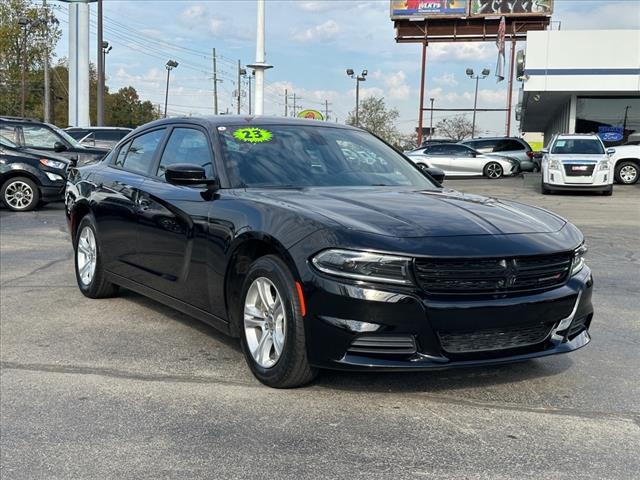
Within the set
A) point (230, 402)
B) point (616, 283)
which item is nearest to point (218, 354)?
point (230, 402)

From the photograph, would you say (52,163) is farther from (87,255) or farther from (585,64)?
(585,64)

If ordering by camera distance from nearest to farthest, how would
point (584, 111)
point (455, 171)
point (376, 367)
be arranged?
point (376, 367)
point (455, 171)
point (584, 111)

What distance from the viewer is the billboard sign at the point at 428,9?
42.7 m

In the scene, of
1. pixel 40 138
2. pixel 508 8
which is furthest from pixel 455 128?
pixel 40 138

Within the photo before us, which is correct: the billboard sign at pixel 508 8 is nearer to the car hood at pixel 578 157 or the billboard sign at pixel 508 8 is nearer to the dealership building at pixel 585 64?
the dealership building at pixel 585 64

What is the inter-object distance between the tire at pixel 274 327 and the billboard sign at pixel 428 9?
41429mm

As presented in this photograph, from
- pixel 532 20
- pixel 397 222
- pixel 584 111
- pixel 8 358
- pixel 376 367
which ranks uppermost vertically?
pixel 532 20

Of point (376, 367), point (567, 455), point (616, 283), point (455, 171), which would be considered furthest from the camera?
point (455, 171)

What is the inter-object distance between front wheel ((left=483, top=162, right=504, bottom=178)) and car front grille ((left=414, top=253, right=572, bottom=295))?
24.3 metres

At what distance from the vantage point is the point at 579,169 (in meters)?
18.8

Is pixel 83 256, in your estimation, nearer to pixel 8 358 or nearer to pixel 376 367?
pixel 8 358

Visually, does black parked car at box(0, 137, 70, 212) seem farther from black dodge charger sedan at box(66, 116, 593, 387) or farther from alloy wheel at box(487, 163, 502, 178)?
alloy wheel at box(487, 163, 502, 178)

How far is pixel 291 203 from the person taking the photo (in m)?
4.11

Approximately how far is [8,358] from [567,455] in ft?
11.6
